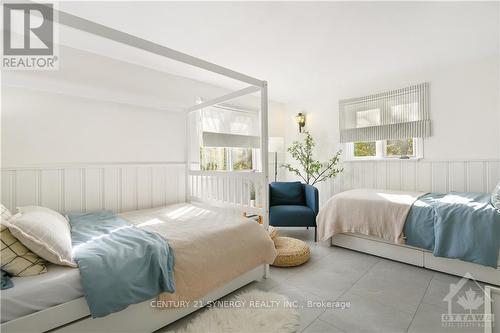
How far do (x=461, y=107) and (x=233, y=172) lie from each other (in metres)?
3.02

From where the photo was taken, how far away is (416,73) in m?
3.34

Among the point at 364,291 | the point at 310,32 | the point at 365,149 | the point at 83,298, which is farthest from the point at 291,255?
the point at 365,149

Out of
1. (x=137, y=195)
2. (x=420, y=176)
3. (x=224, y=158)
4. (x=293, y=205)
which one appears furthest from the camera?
(x=224, y=158)

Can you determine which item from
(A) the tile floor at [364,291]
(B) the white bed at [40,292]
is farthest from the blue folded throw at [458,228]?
(B) the white bed at [40,292]

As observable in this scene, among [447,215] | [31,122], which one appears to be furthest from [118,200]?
[447,215]

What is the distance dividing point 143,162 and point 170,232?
1.46m

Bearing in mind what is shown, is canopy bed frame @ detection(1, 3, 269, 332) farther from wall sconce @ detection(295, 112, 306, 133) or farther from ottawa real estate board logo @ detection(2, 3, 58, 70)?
wall sconce @ detection(295, 112, 306, 133)

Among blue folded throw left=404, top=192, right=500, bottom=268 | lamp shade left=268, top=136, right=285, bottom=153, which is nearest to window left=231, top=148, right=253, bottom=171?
lamp shade left=268, top=136, right=285, bottom=153

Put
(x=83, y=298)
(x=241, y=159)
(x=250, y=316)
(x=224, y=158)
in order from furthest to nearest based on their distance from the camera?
(x=241, y=159) → (x=224, y=158) → (x=250, y=316) → (x=83, y=298)

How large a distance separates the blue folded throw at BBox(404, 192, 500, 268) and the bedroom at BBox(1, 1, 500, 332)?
0.01 metres

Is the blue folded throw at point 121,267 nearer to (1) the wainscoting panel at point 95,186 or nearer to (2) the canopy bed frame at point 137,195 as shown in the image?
(2) the canopy bed frame at point 137,195

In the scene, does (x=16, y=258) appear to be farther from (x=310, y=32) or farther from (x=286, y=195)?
(x=286, y=195)

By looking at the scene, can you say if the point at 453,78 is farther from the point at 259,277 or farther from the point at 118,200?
the point at 118,200

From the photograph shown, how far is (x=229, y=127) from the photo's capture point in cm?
377
